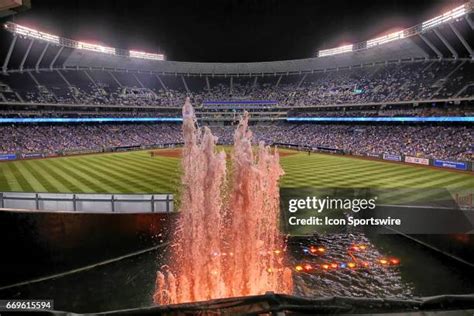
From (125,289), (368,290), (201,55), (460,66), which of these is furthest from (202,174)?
(201,55)

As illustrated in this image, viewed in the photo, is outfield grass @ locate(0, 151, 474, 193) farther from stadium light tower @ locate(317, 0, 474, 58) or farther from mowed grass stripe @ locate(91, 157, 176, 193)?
stadium light tower @ locate(317, 0, 474, 58)

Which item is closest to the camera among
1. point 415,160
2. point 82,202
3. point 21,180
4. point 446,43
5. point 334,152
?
point 82,202

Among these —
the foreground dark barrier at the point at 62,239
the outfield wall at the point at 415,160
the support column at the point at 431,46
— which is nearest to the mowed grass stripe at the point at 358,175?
the outfield wall at the point at 415,160

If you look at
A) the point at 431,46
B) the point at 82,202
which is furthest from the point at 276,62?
the point at 82,202

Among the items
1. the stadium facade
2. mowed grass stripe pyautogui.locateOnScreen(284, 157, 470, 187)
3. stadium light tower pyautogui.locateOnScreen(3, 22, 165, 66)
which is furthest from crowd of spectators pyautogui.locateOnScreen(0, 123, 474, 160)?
stadium light tower pyautogui.locateOnScreen(3, 22, 165, 66)

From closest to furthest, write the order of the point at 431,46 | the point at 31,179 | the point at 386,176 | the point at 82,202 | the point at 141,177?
the point at 82,202 < the point at 31,179 < the point at 141,177 < the point at 386,176 < the point at 431,46

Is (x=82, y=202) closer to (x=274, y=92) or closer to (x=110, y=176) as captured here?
(x=110, y=176)

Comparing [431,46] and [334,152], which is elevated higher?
[431,46]
